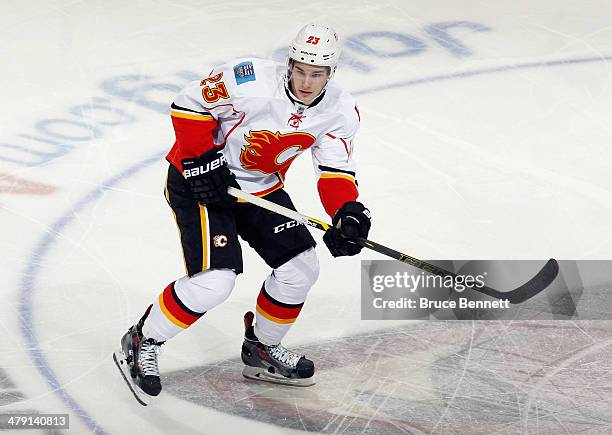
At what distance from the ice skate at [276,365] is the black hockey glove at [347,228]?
48cm

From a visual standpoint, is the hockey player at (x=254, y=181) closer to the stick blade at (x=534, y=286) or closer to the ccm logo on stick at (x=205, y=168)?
the ccm logo on stick at (x=205, y=168)

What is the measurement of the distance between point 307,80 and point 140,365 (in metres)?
1.02

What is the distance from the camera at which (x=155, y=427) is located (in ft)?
10.7

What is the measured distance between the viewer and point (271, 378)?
3.62 m

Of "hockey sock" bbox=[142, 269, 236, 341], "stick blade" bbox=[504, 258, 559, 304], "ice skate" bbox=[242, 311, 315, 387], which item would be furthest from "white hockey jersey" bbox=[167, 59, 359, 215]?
"stick blade" bbox=[504, 258, 559, 304]

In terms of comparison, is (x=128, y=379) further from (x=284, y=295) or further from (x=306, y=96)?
(x=306, y=96)

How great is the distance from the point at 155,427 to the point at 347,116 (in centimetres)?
110

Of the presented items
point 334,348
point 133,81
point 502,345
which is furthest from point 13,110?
point 502,345

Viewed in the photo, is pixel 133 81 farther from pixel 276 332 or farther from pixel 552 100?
pixel 276 332

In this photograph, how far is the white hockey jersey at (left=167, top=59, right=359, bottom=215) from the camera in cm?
332

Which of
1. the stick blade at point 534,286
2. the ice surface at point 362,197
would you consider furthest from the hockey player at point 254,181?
the stick blade at point 534,286

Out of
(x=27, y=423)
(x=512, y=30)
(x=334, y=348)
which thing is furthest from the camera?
(x=512, y=30)

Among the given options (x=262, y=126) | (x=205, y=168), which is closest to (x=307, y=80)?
(x=262, y=126)

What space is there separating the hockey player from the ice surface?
0.86 ft
